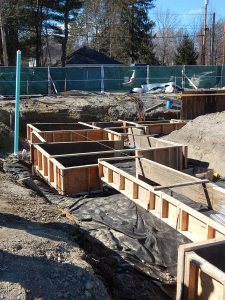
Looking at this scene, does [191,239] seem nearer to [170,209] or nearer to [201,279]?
[170,209]

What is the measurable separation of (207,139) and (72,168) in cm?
518

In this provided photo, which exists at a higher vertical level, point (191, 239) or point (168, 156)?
point (168, 156)

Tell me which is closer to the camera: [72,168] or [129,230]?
[129,230]

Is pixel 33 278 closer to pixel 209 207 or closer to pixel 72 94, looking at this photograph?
pixel 209 207

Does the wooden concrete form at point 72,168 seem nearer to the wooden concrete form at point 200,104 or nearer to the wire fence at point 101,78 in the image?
the wooden concrete form at point 200,104

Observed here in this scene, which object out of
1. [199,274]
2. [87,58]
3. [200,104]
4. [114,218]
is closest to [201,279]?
[199,274]

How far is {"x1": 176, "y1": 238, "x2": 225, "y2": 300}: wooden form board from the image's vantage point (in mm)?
4457

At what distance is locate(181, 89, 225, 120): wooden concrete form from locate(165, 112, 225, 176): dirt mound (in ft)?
12.9

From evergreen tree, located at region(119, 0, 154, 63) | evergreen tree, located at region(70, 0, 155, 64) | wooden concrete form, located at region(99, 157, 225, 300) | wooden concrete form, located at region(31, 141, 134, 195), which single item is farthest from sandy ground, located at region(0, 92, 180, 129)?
evergreen tree, located at region(119, 0, 154, 63)

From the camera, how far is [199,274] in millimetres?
4727

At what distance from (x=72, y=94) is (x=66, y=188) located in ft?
48.1

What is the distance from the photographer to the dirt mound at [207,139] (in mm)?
12203

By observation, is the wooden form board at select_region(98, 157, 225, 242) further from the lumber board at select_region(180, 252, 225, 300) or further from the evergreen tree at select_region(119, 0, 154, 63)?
the evergreen tree at select_region(119, 0, 154, 63)

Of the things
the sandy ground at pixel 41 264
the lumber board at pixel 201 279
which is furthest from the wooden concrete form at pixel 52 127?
the lumber board at pixel 201 279
